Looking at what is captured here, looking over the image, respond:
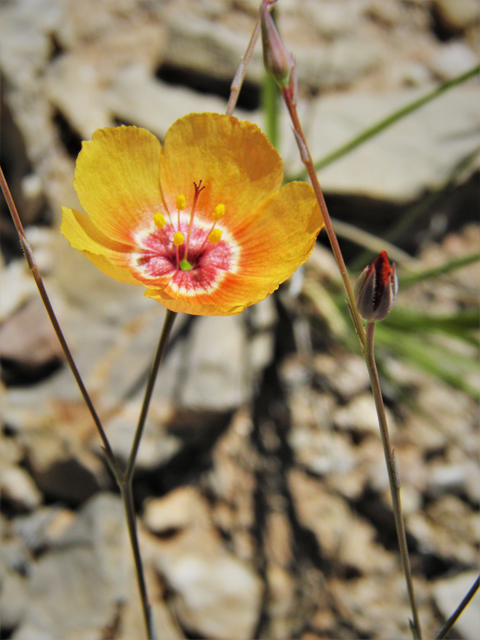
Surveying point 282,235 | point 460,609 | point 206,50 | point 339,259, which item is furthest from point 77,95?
point 460,609

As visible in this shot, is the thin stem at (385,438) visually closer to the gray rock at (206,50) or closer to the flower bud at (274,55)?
the flower bud at (274,55)

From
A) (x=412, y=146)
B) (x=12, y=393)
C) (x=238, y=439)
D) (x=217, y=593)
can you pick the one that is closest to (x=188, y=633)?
(x=217, y=593)

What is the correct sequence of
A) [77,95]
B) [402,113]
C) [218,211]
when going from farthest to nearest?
1. [77,95]
2. [402,113]
3. [218,211]

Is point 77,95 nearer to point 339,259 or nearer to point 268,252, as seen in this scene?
point 268,252

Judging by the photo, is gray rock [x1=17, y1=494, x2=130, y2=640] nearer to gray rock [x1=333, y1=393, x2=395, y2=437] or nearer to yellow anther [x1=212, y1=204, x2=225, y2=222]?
gray rock [x1=333, y1=393, x2=395, y2=437]

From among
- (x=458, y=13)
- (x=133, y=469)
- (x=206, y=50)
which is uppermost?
(x=458, y=13)

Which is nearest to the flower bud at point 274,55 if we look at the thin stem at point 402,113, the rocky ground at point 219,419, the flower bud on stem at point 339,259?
the flower bud on stem at point 339,259

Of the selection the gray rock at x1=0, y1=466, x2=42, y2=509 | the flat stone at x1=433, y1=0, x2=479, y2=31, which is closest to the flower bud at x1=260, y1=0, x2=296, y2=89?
the gray rock at x1=0, y1=466, x2=42, y2=509
